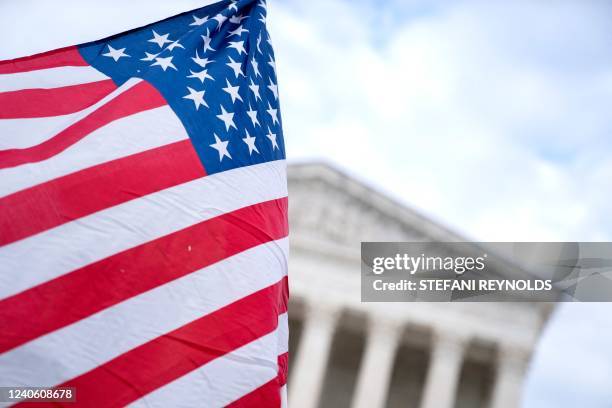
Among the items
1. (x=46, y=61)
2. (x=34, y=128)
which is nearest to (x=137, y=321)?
(x=34, y=128)

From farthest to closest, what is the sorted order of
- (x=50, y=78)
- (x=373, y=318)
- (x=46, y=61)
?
(x=373, y=318), (x=46, y=61), (x=50, y=78)

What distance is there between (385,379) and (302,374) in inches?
152

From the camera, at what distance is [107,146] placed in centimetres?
465

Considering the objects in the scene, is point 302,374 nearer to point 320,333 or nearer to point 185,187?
point 320,333

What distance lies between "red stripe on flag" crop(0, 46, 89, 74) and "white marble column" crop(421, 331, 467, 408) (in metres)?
33.3

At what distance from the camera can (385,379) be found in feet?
121

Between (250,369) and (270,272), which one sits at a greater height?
(270,272)

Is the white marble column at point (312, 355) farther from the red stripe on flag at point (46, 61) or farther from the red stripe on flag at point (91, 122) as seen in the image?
the red stripe on flag at point (91, 122)

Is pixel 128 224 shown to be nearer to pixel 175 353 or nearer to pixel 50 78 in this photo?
pixel 175 353

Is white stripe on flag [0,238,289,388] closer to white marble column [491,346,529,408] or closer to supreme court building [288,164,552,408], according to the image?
supreme court building [288,164,552,408]

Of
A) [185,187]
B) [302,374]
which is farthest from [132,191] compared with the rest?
[302,374]

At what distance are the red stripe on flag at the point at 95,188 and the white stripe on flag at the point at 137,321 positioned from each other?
558 mm

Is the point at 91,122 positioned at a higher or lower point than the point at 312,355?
higher

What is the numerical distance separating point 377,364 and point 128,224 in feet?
111
